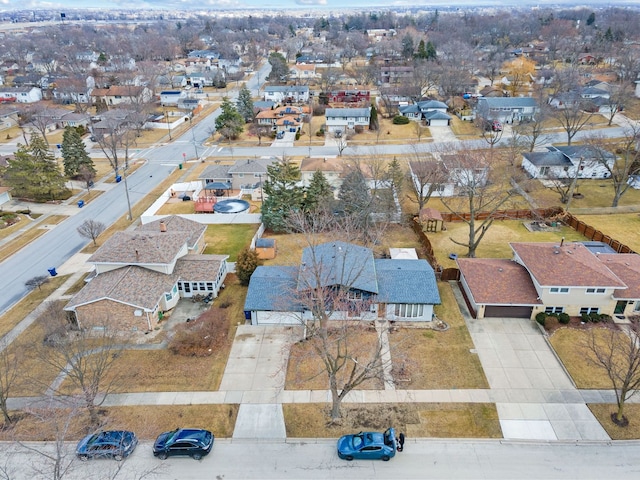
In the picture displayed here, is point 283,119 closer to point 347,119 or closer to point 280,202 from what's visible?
point 347,119

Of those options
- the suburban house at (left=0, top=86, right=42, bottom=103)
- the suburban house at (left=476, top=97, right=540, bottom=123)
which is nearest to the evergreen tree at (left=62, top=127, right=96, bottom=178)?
the suburban house at (left=0, top=86, right=42, bottom=103)

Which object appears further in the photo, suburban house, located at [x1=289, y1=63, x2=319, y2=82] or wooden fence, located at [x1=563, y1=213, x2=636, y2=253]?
suburban house, located at [x1=289, y1=63, x2=319, y2=82]

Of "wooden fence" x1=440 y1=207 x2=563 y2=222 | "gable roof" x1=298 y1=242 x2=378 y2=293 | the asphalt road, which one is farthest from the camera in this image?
"wooden fence" x1=440 y1=207 x2=563 y2=222

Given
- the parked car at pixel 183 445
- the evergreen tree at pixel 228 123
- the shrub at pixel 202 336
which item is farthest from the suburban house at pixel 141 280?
the evergreen tree at pixel 228 123

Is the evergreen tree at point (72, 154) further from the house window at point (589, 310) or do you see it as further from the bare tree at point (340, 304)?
the house window at point (589, 310)

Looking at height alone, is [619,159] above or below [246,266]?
above

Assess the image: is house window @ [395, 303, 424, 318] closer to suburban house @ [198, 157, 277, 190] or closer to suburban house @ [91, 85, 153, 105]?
suburban house @ [198, 157, 277, 190]

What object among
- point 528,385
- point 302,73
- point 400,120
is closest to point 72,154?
point 400,120
